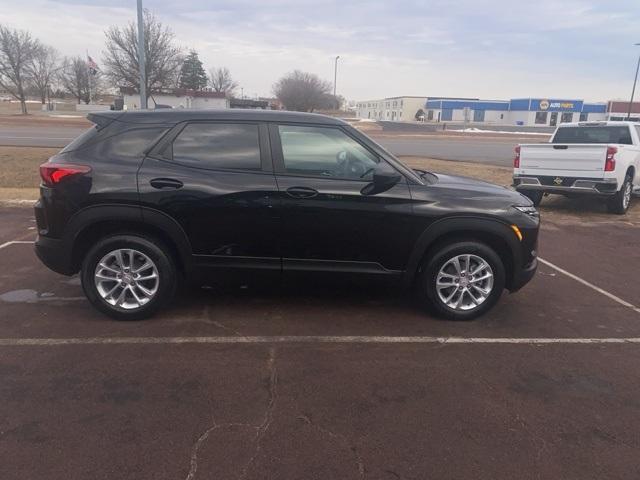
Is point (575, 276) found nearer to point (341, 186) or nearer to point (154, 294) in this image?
point (341, 186)

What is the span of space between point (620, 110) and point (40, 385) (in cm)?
10419

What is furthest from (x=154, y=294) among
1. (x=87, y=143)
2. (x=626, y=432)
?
(x=626, y=432)

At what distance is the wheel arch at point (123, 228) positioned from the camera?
4.21 metres

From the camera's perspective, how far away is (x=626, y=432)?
308 cm

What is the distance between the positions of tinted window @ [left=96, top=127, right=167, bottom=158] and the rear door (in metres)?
0.10

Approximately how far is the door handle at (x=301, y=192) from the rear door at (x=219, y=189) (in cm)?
15

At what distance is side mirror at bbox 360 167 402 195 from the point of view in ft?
14.0

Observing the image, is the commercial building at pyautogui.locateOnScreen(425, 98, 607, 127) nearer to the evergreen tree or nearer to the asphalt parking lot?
the evergreen tree

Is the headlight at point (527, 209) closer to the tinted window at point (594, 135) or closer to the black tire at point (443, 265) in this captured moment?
the black tire at point (443, 265)

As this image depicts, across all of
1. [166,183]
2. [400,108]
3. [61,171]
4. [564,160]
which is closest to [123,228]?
[166,183]

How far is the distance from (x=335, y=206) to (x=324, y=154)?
0.48 meters

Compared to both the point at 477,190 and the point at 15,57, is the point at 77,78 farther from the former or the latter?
the point at 477,190

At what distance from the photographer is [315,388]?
3482mm

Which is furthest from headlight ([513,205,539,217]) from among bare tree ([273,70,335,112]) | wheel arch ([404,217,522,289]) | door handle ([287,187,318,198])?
bare tree ([273,70,335,112])
